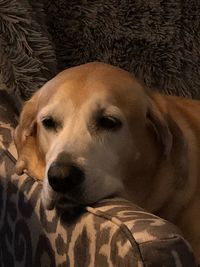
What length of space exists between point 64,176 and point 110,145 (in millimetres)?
156

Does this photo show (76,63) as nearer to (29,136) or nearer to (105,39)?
(105,39)

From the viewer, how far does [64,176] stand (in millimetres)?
1058

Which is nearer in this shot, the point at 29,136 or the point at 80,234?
the point at 80,234

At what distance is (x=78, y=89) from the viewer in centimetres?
121

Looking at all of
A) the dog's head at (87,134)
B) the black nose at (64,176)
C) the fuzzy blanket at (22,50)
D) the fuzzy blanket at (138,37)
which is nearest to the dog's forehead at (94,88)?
the dog's head at (87,134)

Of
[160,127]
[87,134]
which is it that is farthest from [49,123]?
[160,127]

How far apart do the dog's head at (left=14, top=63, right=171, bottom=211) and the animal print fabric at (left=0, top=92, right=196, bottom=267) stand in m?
0.04

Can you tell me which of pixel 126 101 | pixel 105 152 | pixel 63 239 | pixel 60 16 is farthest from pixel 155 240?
pixel 60 16

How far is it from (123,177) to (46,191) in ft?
0.64

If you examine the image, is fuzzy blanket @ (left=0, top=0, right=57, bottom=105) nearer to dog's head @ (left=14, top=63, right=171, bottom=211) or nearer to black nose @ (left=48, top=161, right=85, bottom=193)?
dog's head @ (left=14, top=63, right=171, bottom=211)

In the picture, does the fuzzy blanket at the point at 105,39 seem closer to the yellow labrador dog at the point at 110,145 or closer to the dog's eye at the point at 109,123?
the yellow labrador dog at the point at 110,145

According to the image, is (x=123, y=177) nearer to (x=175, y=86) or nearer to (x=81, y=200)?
(x=81, y=200)

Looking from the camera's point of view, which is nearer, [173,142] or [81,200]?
[81,200]

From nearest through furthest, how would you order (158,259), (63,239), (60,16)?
1. (158,259)
2. (63,239)
3. (60,16)
